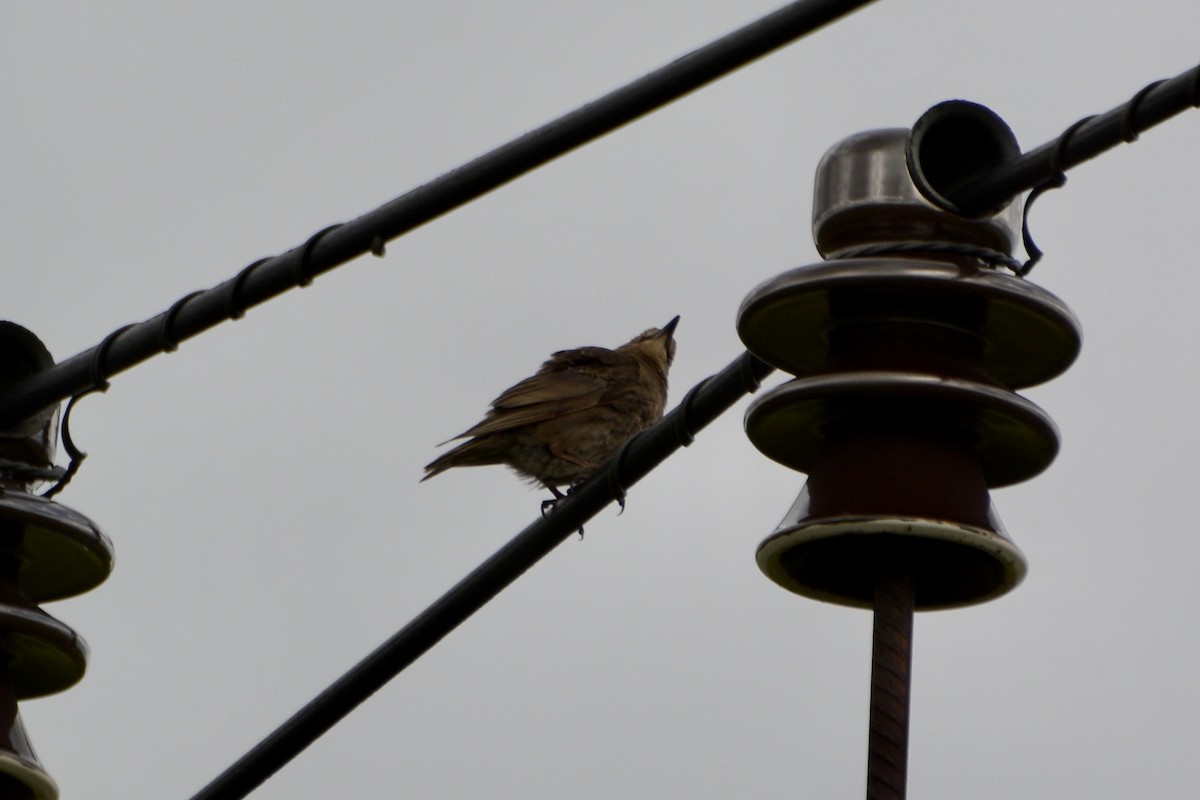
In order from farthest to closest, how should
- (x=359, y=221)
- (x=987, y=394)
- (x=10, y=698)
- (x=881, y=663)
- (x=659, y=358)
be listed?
1. (x=659, y=358)
2. (x=10, y=698)
3. (x=359, y=221)
4. (x=987, y=394)
5. (x=881, y=663)

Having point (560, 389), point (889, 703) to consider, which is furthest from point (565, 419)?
point (889, 703)

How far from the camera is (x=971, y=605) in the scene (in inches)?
141

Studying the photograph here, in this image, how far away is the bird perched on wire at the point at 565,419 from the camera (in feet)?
33.6

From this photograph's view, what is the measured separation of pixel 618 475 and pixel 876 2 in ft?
4.78

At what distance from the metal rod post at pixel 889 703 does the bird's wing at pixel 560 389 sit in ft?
21.8

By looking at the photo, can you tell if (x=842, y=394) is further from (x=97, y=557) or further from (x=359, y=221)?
(x=97, y=557)

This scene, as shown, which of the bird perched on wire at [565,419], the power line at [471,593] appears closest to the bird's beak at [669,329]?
the bird perched on wire at [565,419]

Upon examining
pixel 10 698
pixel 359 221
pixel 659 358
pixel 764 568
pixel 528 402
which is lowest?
pixel 10 698

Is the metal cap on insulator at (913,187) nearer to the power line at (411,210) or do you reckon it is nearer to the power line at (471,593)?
the power line at (411,210)

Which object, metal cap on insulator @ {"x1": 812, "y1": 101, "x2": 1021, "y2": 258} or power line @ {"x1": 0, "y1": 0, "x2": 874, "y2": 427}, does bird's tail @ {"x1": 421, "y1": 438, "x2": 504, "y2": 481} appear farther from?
metal cap on insulator @ {"x1": 812, "y1": 101, "x2": 1021, "y2": 258}

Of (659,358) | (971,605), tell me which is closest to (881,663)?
(971,605)

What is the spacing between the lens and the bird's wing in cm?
1033

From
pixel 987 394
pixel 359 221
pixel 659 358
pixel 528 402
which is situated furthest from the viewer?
pixel 659 358

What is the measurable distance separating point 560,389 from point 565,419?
215 millimetres
